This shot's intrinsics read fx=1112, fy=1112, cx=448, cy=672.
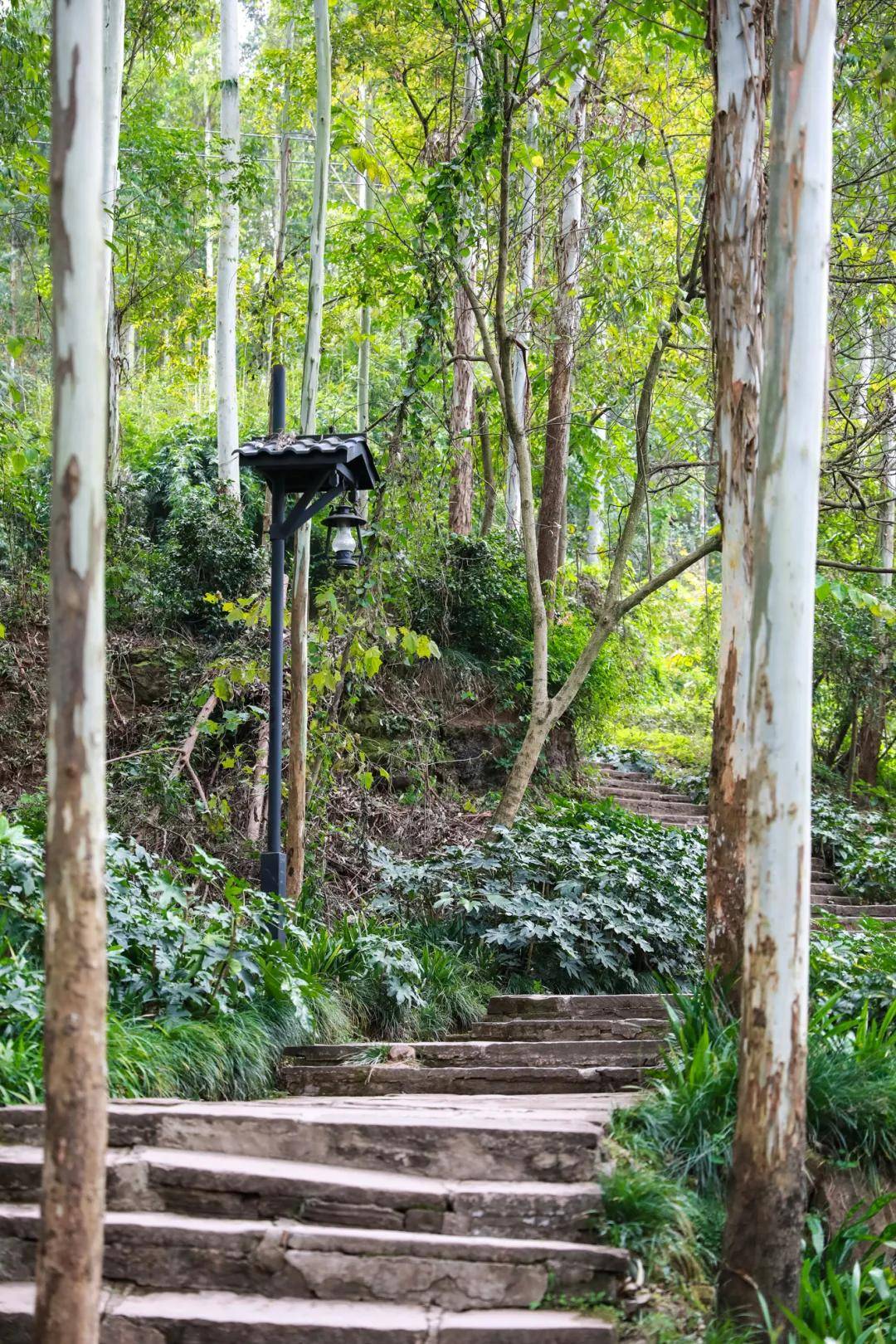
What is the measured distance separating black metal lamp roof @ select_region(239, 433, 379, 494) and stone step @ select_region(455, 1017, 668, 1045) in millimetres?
3528

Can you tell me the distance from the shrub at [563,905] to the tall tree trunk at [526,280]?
347 cm

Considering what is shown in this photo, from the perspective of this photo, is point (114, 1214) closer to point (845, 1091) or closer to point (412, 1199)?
point (412, 1199)

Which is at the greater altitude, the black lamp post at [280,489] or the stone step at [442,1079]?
the black lamp post at [280,489]

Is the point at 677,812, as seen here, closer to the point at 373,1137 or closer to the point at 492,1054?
the point at 492,1054

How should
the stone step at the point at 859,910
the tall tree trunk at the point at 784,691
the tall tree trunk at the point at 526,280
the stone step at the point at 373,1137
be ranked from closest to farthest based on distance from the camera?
the tall tree trunk at the point at 784,691, the stone step at the point at 373,1137, the tall tree trunk at the point at 526,280, the stone step at the point at 859,910

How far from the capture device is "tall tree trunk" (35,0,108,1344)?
8.62 ft

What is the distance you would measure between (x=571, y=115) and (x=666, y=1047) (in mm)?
12425

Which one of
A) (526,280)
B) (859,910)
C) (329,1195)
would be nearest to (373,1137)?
(329,1195)

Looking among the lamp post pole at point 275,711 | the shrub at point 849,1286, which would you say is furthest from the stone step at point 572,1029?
the shrub at point 849,1286

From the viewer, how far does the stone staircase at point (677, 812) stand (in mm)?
11250

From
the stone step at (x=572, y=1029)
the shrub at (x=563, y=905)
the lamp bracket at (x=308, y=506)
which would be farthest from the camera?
the shrub at (x=563, y=905)

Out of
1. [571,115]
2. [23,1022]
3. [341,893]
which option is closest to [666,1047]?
[23,1022]

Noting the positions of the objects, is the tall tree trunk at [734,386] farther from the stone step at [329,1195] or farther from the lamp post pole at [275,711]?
the lamp post pole at [275,711]

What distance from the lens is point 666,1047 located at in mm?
4840
